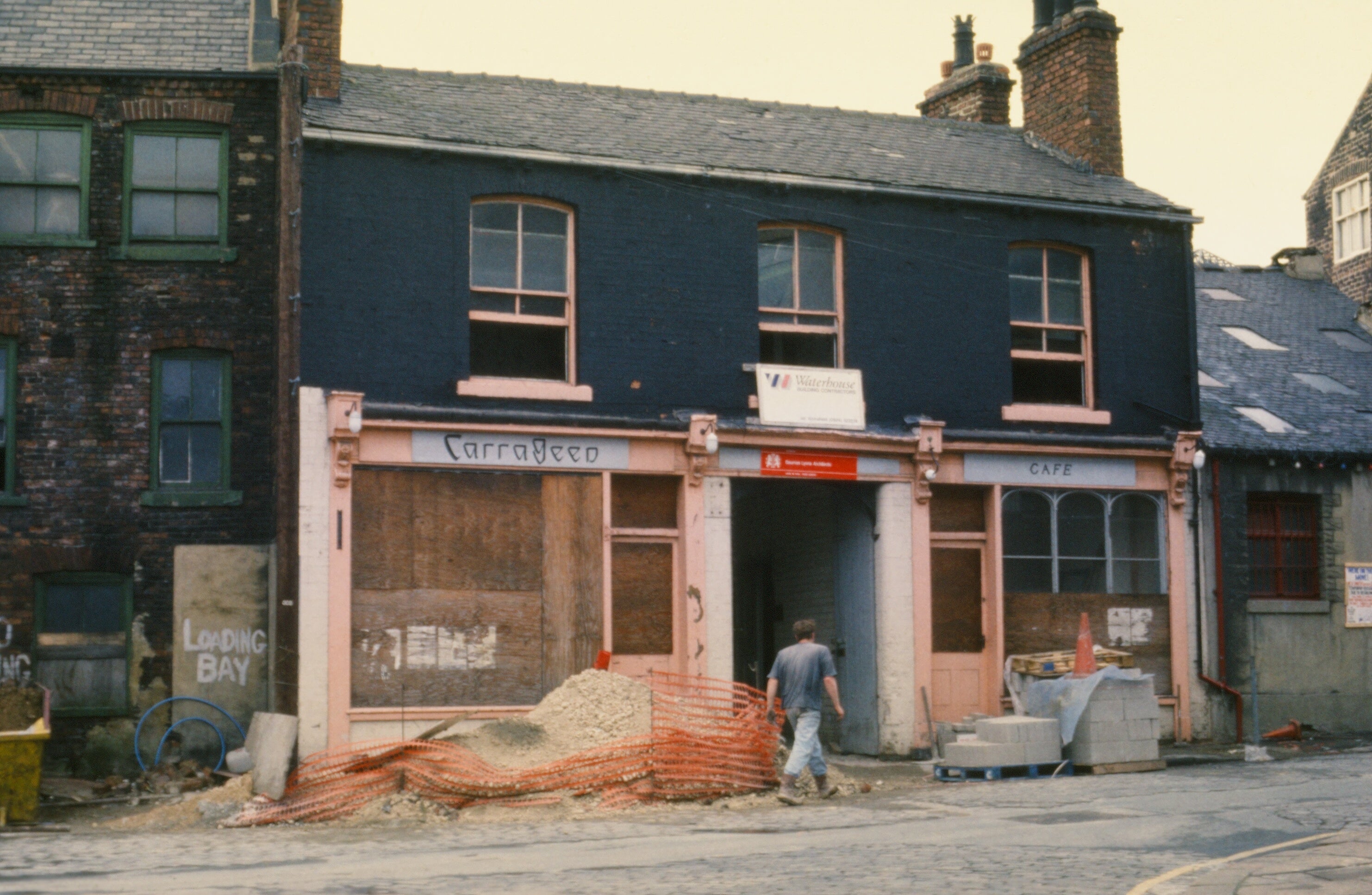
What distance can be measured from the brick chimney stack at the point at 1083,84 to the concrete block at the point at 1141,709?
8.19 metres

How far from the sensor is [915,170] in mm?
20141

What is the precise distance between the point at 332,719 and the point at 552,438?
3.87m

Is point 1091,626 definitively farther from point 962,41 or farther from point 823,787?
point 962,41

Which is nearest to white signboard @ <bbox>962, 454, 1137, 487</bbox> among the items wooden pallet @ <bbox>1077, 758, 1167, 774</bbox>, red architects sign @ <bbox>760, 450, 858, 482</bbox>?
red architects sign @ <bbox>760, 450, 858, 482</bbox>

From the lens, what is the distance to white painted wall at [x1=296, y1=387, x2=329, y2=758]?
16.3 m

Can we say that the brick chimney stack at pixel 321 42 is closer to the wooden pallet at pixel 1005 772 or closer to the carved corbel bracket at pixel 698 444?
the carved corbel bracket at pixel 698 444

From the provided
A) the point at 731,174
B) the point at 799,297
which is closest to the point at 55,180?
the point at 731,174

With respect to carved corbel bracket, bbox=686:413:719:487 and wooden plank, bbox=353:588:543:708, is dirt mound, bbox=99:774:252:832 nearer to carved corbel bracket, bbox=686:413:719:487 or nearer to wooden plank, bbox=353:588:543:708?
wooden plank, bbox=353:588:543:708

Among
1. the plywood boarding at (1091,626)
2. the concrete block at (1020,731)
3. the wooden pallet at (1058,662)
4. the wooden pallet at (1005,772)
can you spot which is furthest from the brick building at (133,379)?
the plywood boarding at (1091,626)

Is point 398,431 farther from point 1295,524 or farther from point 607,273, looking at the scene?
point 1295,524

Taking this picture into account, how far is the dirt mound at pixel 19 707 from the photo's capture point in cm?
1552

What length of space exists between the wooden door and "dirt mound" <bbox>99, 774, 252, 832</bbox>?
842 centimetres

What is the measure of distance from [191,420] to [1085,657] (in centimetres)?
1065

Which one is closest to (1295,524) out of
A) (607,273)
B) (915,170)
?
(915,170)
